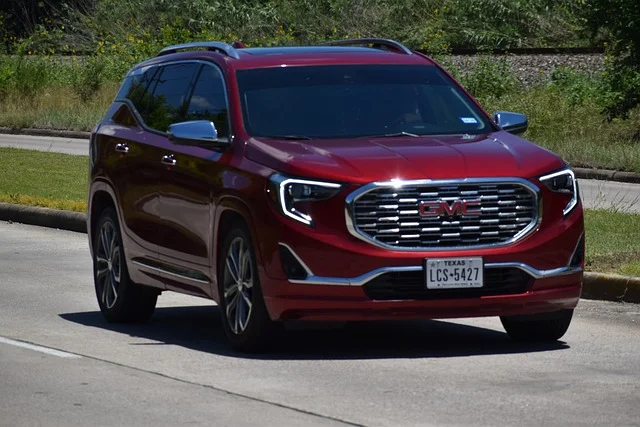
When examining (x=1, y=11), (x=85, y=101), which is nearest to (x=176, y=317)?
(x=85, y=101)

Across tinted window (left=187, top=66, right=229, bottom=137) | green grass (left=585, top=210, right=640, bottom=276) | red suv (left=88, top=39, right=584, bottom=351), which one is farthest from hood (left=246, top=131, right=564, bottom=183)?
green grass (left=585, top=210, right=640, bottom=276)

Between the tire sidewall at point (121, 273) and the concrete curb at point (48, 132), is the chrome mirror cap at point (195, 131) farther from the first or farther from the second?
the concrete curb at point (48, 132)

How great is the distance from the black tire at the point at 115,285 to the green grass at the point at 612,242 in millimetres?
3248

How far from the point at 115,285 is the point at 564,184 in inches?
134

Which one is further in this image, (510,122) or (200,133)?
(510,122)

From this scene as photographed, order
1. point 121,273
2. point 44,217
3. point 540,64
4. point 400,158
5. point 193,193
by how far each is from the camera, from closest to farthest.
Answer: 1. point 400,158
2. point 193,193
3. point 121,273
4. point 44,217
5. point 540,64

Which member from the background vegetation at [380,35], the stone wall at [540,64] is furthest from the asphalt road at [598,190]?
the stone wall at [540,64]

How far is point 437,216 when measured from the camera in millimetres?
9469

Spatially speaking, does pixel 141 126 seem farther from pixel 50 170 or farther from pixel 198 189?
pixel 50 170

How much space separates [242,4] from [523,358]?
52.4m

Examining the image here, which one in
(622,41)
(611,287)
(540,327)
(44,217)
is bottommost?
(622,41)

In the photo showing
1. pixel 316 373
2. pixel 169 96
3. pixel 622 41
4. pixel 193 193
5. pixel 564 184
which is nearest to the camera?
pixel 316 373

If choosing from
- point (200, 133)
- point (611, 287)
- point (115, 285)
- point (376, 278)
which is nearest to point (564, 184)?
point (376, 278)

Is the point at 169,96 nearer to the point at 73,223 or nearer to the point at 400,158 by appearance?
the point at 400,158
